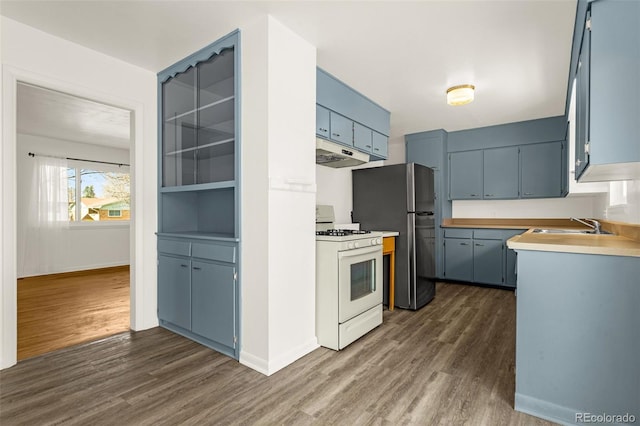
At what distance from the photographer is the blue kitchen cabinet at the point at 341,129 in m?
3.23

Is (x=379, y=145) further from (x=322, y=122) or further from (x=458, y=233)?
(x=458, y=233)

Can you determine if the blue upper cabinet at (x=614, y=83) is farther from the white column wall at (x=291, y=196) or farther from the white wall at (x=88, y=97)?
the white wall at (x=88, y=97)

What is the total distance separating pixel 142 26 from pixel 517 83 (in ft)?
11.6

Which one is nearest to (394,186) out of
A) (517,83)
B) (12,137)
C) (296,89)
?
(517,83)

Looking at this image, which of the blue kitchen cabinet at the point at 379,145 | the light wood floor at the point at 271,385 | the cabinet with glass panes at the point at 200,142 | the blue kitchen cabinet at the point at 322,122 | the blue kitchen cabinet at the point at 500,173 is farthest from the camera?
the blue kitchen cabinet at the point at 500,173

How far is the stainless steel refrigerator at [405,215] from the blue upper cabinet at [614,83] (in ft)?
7.42

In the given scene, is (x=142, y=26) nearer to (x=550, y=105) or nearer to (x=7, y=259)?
(x=7, y=259)

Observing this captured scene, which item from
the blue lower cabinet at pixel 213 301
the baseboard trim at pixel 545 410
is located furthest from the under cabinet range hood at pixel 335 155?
the baseboard trim at pixel 545 410

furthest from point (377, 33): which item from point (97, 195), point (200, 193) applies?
point (97, 195)

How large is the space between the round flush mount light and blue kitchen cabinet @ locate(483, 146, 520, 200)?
201 cm

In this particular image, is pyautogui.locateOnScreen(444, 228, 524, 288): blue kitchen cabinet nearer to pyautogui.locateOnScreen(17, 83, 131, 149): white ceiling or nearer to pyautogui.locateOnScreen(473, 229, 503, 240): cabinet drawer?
pyautogui.locateOnScreen(473, 229, 503, 240): cabinet drawer

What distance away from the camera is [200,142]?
9.40 feet

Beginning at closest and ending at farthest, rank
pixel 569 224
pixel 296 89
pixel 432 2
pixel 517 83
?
pixel 432 2, pixel 296 89, pixel 517 83, pixel 569 224

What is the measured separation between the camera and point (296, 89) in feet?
8.33
